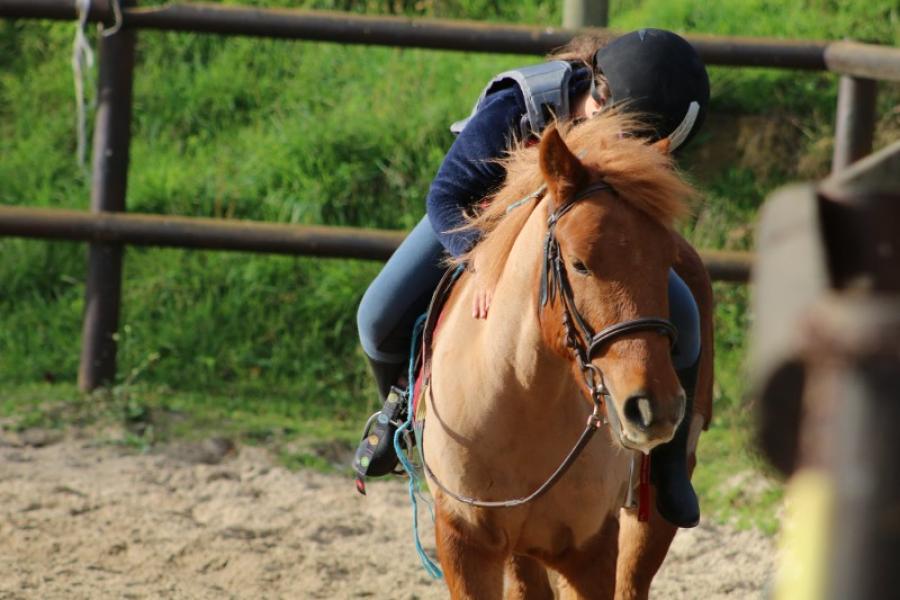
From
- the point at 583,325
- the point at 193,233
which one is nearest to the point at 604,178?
the point at 583,325

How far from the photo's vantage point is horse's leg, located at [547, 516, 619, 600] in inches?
113

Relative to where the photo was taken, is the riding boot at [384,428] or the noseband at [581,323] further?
the riding boot at [384,428]

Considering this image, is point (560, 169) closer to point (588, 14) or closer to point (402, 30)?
point (402, 30)

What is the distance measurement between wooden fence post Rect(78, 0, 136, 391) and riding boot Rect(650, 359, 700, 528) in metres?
2.73

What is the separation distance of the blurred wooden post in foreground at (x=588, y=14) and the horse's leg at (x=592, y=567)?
119 inches

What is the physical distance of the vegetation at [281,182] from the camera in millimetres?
5410

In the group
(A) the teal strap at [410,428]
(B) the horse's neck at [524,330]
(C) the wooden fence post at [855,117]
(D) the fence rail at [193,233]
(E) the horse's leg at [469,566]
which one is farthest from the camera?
(D) the fence rail at [193,233]

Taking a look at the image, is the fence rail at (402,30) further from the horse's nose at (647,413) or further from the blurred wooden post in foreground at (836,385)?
the blurred wooden post in foreground at (836,385)

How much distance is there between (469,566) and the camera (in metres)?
2.85

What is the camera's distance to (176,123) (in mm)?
6984

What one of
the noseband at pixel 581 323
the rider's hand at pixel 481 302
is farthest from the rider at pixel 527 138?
the noseband at pixel 581 323

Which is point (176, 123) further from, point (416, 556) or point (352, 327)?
point (416, 556)

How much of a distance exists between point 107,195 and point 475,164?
2563 millimetres

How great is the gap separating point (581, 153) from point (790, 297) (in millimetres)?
1772
